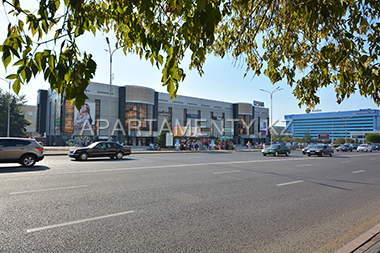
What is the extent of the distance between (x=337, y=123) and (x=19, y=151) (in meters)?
167

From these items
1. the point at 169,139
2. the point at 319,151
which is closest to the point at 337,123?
the point at 319,151

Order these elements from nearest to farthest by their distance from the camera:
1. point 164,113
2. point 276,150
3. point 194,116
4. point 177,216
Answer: point 177,216
point 276,150
point 164,113
point 194,116

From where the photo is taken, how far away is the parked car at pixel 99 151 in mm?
19359

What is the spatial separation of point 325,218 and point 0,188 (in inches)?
375

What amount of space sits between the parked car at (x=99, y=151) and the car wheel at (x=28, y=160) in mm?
4774

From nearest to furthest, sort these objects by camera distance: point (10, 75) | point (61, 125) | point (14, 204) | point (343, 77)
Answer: point (10, 75)
point (343, 77)
point (14, 204)
point (61, 125)

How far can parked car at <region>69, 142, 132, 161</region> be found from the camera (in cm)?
1936

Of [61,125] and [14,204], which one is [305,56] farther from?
[61,125]

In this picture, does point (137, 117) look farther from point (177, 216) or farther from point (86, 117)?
point (177, 216)

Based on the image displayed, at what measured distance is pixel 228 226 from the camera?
5207 millimetres

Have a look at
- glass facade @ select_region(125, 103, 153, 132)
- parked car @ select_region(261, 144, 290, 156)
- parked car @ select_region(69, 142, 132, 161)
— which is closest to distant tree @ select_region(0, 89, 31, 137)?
glass facade @ select_region(125, 103, 153, 132)

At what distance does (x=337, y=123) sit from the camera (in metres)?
151

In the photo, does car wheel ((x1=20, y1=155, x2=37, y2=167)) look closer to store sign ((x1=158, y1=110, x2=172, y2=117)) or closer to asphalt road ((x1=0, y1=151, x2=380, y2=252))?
asphalt road ((x1=0, y1=151, x2=380, y2=252))

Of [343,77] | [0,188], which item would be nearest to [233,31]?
[343,77]
